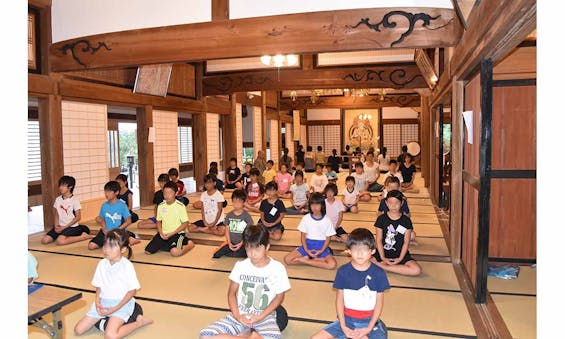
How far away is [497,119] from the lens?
4.59m

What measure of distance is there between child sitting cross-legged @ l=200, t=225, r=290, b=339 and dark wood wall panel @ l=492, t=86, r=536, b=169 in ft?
9.64

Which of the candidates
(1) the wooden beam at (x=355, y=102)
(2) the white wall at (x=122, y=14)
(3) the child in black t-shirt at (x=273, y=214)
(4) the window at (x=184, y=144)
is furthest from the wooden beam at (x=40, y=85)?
(1) the wooden beam at (x=355, y=102)

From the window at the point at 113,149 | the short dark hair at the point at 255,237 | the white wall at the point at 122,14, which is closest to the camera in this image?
the short dark hair at the point at 255,237

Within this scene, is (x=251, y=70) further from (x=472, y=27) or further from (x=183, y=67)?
(x=472, y=27)

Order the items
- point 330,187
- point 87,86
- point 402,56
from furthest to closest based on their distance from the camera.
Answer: point 402,56 < point 87,86 < point 330,187

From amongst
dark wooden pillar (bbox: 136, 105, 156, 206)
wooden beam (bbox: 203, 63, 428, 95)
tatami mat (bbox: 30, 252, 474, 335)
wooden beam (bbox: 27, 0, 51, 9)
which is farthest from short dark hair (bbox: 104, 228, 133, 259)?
wooden beam (bbox: 203, 63, 428, 95)

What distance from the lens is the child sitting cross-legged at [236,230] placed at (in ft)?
16.6

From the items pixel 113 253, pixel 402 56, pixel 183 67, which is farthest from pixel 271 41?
pixel 183 67

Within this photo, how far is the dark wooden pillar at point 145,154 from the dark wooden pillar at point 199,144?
195cm

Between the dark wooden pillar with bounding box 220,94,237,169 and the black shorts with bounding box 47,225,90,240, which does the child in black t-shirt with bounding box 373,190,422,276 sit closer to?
the black shorts with bounding box 47,225,90,240

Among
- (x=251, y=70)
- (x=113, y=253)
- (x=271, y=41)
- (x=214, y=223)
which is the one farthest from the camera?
(x=251, y=70)

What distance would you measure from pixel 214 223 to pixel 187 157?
1108cm

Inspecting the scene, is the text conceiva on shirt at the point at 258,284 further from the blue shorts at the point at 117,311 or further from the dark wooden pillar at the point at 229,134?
the dark wooden pillar at the point at 229,134

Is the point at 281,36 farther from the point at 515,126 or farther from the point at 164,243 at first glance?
the point at 164,243
